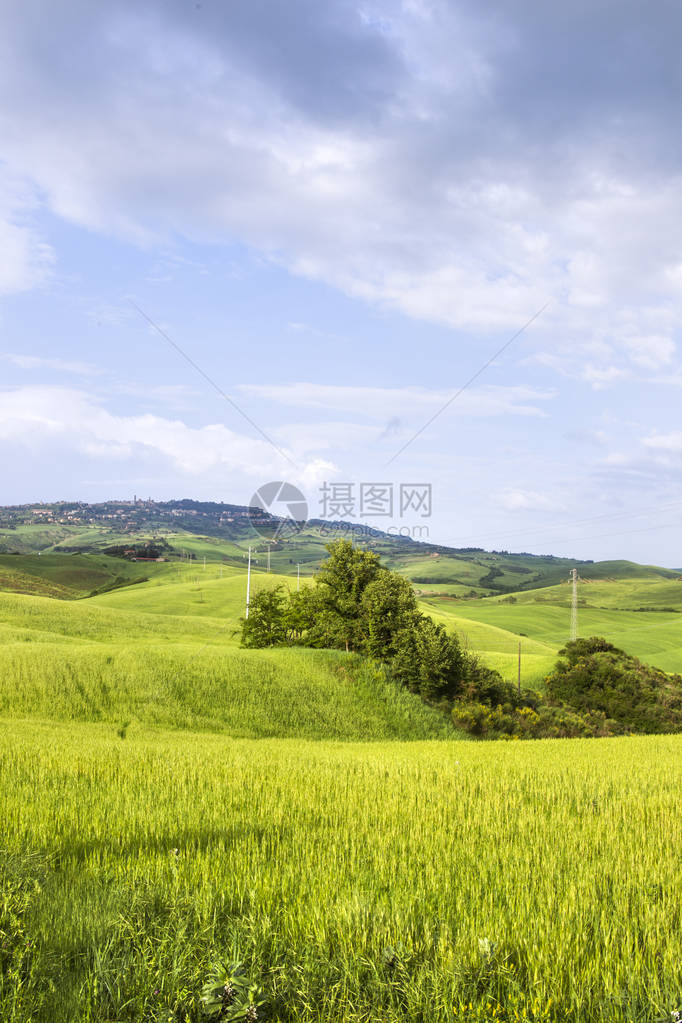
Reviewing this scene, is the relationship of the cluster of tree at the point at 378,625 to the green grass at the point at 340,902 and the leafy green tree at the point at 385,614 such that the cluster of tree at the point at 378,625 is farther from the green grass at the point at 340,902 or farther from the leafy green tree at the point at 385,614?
the green grass at the point at 340,902

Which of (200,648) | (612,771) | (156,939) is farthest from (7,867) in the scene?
(200,648)

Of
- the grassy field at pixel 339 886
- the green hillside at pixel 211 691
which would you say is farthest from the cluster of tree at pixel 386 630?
the grassy field at pixel 339 886

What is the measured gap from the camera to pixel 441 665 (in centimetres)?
3916

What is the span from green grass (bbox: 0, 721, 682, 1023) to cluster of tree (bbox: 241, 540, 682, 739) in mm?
31311

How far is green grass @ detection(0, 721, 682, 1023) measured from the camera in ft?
11.7

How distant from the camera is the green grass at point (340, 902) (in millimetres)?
3553

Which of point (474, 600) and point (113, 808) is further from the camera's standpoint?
point (474, 600)

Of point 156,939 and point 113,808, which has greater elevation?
point 156,939

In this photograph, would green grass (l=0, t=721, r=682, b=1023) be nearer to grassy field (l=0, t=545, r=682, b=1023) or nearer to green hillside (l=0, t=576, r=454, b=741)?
grassy field (l=0, t=545, r=682, b=1023)

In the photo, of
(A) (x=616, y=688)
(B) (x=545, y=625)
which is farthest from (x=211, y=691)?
(B) (x=545, y=625)

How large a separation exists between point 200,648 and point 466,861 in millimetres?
33804

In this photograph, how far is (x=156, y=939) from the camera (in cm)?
395

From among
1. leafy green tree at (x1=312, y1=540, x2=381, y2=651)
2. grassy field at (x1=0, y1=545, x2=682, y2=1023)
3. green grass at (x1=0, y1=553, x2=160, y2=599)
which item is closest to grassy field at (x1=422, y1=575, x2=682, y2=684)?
leafy green tree at (x1=312, y1=540, x2=381, y2=651)

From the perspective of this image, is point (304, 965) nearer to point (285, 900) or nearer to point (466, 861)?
point (285, 900)
